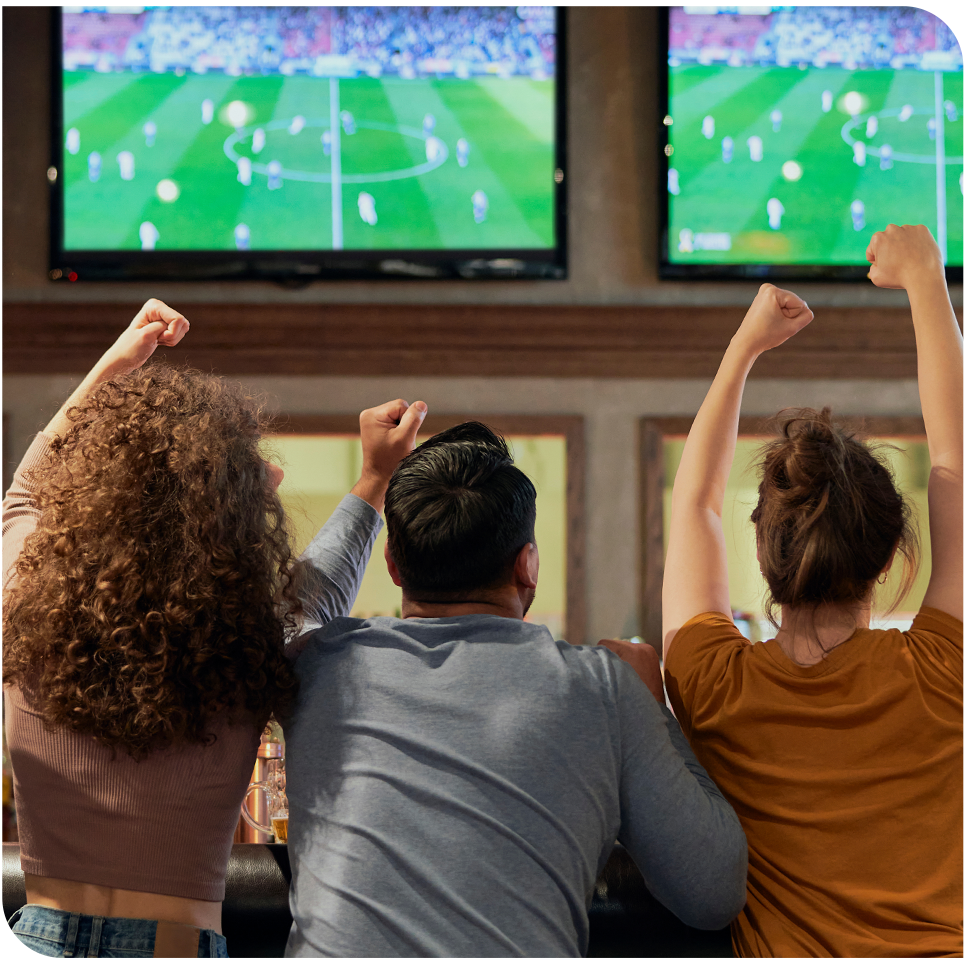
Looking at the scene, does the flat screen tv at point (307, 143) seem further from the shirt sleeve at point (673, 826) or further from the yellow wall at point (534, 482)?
the shirt sleeve at point (673, 826)

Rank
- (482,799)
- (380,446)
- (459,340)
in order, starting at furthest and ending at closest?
(459,340)
(380,446)
(482,799)

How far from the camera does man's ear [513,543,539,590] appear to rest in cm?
104

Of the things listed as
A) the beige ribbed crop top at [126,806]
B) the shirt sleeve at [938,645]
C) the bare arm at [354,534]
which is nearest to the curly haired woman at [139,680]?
the beige ribbed crop top at [126,806]

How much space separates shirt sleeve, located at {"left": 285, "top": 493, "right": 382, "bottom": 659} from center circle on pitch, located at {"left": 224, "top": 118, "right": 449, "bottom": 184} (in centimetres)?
210

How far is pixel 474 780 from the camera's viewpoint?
913 millimetres

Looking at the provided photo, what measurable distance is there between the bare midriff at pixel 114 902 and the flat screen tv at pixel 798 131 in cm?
261

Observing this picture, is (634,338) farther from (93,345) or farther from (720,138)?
(93,345)

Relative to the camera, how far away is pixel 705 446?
124cm

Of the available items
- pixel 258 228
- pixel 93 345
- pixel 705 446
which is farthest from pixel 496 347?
pixel 705 446

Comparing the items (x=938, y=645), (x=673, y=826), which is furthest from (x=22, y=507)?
(x=938, y=645)

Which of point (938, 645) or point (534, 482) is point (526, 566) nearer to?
point (938, 645)

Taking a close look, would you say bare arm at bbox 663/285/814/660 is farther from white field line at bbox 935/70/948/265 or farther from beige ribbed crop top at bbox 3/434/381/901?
white field line at bbox 935/70/948/265

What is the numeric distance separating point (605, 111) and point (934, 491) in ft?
8.07

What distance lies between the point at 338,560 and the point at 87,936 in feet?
1.63
